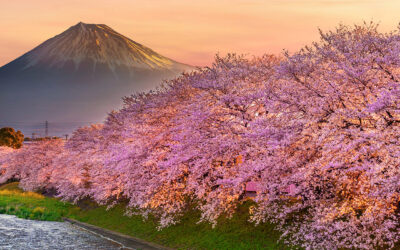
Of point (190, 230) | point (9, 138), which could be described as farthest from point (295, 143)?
point (9, 138)

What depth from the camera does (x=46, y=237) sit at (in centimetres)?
3139

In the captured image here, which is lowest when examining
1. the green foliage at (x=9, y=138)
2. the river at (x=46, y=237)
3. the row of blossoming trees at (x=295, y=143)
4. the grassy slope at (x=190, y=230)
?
the river at (x=46, y=237)

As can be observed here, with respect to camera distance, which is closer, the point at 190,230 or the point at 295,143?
the point at 295,143

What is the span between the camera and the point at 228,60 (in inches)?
1107

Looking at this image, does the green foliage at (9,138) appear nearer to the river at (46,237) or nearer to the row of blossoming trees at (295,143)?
the river at (46,237)

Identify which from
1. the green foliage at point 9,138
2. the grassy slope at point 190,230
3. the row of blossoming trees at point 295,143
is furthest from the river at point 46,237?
the green foliage at point 9,138

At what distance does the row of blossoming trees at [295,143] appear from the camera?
1467 centimetres

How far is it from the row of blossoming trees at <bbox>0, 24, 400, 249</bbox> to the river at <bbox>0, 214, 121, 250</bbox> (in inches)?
177

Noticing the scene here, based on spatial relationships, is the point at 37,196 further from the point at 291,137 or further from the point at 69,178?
the point at 291,137

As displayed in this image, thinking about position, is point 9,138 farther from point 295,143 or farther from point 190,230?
point 295,143

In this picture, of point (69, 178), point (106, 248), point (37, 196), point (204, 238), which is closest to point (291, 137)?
A: point (204, 238)

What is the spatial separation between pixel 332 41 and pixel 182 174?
13.4m

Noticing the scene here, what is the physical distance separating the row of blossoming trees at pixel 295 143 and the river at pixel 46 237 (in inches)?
177

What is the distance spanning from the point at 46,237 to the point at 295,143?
69.9 feet
